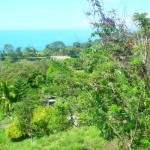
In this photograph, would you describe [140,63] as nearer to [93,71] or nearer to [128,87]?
[128,87]

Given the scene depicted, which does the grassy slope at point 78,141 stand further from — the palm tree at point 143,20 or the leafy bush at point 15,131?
the palm tree at point 143,20

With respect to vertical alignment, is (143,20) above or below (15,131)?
above

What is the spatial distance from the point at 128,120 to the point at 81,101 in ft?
2.24

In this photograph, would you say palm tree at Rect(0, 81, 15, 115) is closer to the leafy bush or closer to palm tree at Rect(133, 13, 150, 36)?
the leafy bush

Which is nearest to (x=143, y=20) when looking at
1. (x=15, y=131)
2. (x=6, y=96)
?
(x=15, y=131)

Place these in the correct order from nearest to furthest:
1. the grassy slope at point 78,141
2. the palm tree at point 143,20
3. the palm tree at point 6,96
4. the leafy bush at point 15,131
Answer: the palm tree at point 143,20 → the grassy slope at point 78,141 → the leafy bush at point 15,131 → the palm tree at point 6,96

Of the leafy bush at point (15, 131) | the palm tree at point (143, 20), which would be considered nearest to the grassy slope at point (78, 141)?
the leafy bush at point (15, 131)

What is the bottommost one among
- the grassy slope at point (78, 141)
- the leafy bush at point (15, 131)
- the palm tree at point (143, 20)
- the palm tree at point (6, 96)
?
the leafy bush at point (15, 131)

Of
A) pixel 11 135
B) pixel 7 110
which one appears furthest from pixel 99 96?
pixel 7 110

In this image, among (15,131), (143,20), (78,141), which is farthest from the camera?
(15,131)

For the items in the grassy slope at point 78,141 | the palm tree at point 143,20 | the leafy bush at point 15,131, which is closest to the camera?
the palm tree at point 143,20

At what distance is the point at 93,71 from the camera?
507cm

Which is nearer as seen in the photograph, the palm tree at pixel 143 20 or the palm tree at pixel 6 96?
the palm tree at pixel 143 20

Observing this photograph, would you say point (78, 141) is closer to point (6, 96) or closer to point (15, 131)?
point (15, 131)
